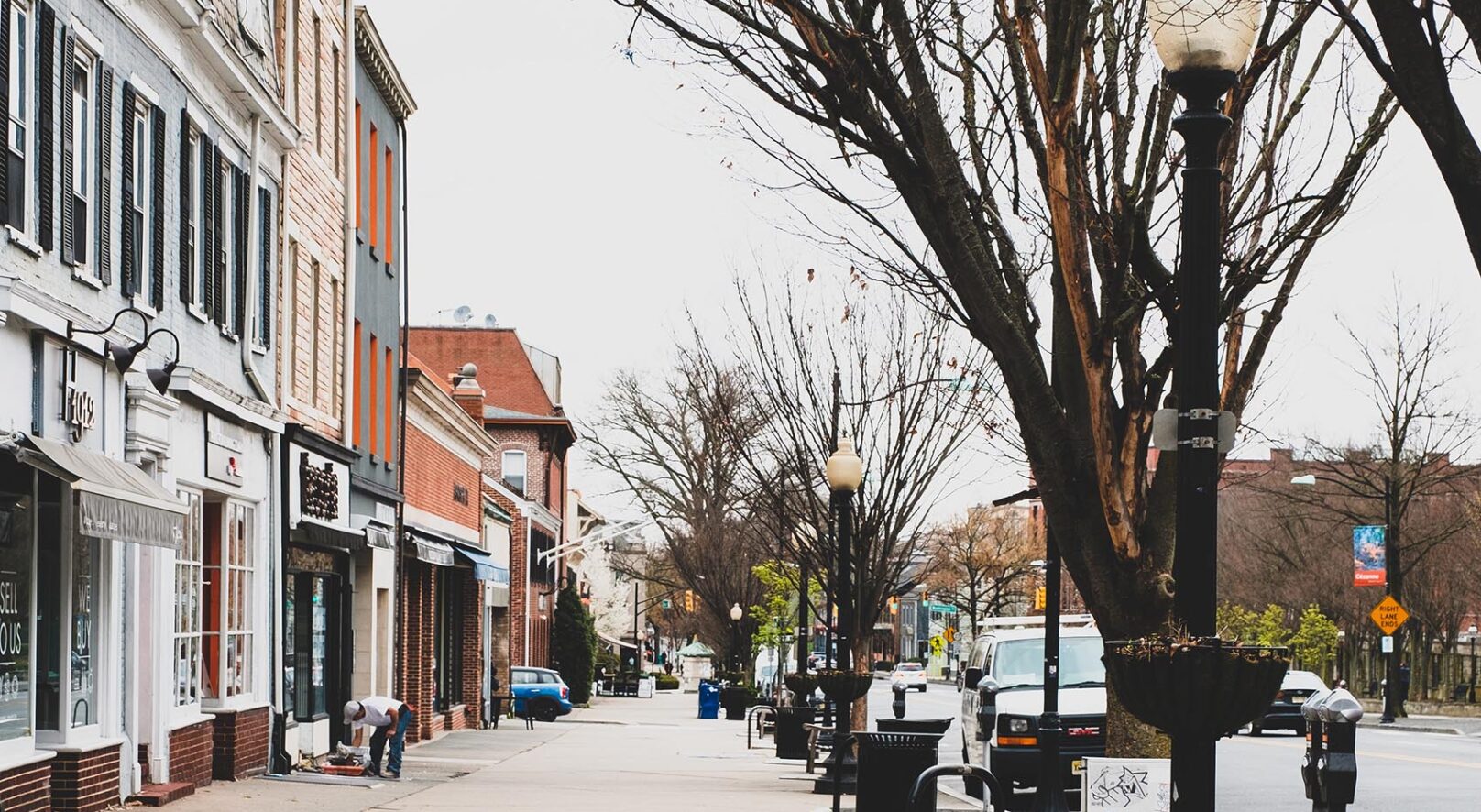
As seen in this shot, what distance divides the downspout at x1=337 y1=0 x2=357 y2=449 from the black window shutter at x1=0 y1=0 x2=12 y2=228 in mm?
13040

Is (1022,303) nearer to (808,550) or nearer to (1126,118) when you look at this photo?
(1126,118)

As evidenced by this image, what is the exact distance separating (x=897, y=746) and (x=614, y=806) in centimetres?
486

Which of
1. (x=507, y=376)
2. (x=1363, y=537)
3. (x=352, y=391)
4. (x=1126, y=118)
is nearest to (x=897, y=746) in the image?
(x=1126, y=118)

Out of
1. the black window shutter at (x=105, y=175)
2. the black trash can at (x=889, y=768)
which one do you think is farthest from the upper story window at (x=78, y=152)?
the black trash can at (x=889, y=768)

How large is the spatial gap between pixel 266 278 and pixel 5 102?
879 cm

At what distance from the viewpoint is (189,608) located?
61.0ft

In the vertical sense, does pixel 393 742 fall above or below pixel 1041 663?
below

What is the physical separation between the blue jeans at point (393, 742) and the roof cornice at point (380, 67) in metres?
10.1

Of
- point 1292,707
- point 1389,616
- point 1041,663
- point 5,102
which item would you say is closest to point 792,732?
point 1041,663

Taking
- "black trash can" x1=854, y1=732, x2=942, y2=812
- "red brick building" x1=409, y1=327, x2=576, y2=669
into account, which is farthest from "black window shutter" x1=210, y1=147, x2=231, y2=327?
"red brick building" x1=409, y1=327, x2=576, y2=669

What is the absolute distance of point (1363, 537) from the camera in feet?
157

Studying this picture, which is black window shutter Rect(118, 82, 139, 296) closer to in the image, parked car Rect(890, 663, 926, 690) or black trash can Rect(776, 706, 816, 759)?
black trash can Rect(776, 706, 816, 759)

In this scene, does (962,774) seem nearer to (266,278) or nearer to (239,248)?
(239,248)

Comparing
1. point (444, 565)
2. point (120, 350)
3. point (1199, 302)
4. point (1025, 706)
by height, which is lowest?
point (1025, 706)
